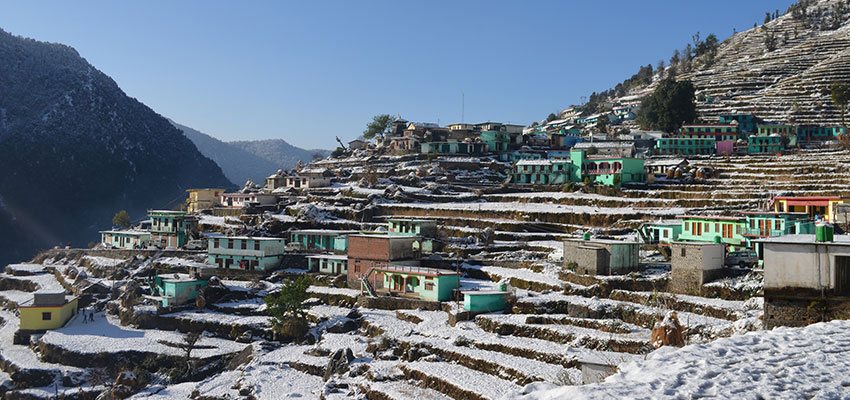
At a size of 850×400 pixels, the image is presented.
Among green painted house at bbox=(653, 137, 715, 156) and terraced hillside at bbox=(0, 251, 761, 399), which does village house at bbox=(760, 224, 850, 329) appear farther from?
green painted house at bbox=(653, 137, 715, 156)

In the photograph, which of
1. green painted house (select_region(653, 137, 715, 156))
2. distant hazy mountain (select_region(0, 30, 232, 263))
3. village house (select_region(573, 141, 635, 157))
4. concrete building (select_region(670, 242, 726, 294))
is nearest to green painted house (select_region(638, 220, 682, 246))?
concrete building (select_region(670, 242, 726, 294))

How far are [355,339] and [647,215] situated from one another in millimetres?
19493

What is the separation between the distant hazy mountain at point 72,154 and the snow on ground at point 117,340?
55.9 m

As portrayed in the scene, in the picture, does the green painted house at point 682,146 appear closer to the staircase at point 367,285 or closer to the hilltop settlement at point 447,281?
the hilltop settlement at point 447,281

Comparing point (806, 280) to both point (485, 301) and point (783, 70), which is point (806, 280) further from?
point (783, 70)

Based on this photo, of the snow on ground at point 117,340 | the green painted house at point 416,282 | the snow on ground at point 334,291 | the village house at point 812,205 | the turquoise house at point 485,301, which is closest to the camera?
the turquoise house at point 485,301

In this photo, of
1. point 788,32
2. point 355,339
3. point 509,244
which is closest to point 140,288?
point 355,339

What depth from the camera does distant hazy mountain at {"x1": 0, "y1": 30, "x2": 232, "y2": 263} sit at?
90.2 meters

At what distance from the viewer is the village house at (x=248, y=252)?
37.7 m

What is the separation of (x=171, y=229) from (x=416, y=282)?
24.0 m

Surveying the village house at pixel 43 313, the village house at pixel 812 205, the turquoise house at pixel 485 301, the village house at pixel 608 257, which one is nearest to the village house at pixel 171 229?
the village house at pixel 43 313

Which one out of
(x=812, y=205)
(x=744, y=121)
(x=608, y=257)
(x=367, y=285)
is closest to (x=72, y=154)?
(x=367, y=285)

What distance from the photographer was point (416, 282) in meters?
30.4

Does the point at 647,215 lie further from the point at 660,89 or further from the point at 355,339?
the point at 660,89
